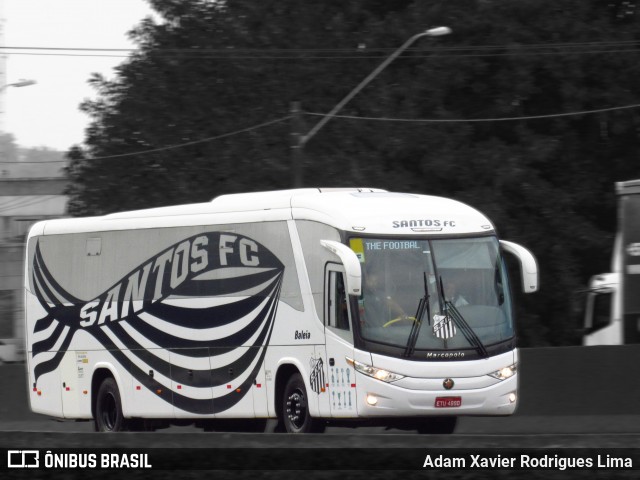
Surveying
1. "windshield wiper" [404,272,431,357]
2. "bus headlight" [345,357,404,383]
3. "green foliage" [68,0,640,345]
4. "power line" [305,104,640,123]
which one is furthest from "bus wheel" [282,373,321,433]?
"power line" [305,104,640,123]

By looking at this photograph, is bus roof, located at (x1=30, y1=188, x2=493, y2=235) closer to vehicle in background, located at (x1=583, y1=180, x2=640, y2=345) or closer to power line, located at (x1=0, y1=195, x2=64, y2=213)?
vehicle in background, located at (x1=583, y1=180, x2=640, y2=345)

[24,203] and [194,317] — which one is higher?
[24,203]

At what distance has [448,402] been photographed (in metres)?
16.0

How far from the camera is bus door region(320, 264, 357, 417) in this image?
16.1 m

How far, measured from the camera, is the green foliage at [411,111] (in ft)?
120

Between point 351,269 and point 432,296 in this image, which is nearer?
point 351,269

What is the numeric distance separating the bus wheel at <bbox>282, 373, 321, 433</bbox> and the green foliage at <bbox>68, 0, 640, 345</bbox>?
18454mm

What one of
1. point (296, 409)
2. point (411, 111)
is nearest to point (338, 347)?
point (296, 409)

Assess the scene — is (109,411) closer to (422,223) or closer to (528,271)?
(422,223)

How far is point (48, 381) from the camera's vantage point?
70.5ft

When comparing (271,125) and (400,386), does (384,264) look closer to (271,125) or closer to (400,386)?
(400,386)

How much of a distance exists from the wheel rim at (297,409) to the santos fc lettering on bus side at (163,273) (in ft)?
6.18

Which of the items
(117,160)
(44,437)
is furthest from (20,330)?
(44,437)

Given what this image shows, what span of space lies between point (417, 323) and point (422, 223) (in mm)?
1336
